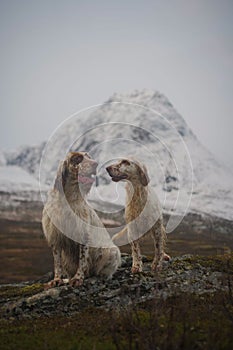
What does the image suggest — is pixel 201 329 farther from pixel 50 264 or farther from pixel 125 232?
pixel 50 264

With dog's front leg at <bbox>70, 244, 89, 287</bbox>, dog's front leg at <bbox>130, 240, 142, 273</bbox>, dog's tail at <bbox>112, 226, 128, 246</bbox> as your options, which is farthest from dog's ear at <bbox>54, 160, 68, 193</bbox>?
dog's front leg at <bbox>130, 240, 142, 273</bbox>

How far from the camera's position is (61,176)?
511 inches

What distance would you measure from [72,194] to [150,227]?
363 centimetres

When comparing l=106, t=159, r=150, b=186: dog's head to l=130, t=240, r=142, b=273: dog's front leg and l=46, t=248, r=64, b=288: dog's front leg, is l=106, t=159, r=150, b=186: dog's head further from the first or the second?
l=46, t=248, r=64, b=288: dog's front leg

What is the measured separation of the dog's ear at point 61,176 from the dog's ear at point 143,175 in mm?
2911

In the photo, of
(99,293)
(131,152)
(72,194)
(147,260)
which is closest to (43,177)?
(72,194)

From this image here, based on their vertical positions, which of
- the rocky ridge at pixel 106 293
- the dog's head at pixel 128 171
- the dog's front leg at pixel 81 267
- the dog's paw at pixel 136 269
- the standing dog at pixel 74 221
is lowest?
the rocky ridge at pixel 106 293

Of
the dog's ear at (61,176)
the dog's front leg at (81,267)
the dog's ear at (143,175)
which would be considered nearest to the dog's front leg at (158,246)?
the dog's ear at (143,175)

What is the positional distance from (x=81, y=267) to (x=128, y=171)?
3.55m

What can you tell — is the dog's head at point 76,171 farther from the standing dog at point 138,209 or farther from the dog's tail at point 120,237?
the dog's tail at point 120,237

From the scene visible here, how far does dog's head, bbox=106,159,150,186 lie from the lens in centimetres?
1471

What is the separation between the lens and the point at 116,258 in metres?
14.3

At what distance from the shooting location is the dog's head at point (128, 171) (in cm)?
1471

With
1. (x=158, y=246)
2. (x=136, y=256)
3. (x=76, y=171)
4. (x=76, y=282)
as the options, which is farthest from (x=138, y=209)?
(x=76, y=282)
